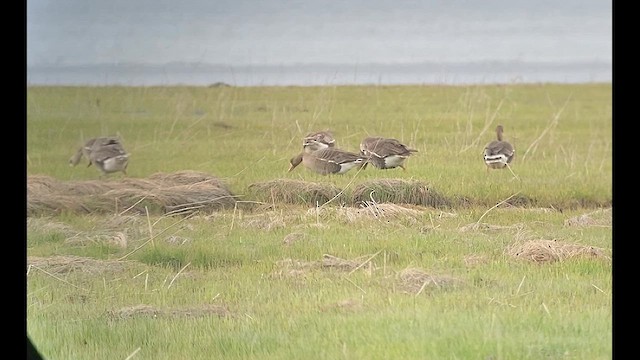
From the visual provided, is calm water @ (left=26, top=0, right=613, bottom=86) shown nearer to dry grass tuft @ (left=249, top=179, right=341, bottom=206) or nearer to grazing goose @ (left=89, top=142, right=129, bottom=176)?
grazing goose @ (left=89, top=142, right=129, bottom=176)

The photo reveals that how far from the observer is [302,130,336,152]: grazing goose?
4234 millimetres

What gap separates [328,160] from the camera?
4227mm

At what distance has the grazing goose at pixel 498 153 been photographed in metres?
4.02

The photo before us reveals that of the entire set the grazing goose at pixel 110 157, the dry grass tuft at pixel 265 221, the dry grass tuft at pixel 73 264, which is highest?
the grazing goose at pixel 110 157

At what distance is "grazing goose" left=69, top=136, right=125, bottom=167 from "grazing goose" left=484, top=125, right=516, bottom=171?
166cm

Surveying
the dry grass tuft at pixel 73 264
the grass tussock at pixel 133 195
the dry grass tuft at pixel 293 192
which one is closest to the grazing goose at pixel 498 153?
the dry grass tuft at pixel 293 192

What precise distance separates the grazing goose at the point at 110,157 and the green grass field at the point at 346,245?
6 cm

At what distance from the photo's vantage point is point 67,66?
475cm

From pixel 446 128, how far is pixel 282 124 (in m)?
0.68

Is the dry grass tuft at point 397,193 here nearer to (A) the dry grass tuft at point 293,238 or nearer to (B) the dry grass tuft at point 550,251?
(A) the dry grass tuft at point 293,238

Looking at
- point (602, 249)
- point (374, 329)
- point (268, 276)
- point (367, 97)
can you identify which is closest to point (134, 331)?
point (268, 276)

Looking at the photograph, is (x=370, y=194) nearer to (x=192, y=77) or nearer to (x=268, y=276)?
(x=268, y=276)

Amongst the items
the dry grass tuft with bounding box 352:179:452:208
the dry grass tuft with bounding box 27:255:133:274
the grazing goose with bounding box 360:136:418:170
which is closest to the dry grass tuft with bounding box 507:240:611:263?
the dry grass tuft with bounding box 352:179:452:208

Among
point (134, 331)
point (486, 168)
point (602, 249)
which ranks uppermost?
point (486, 168)
